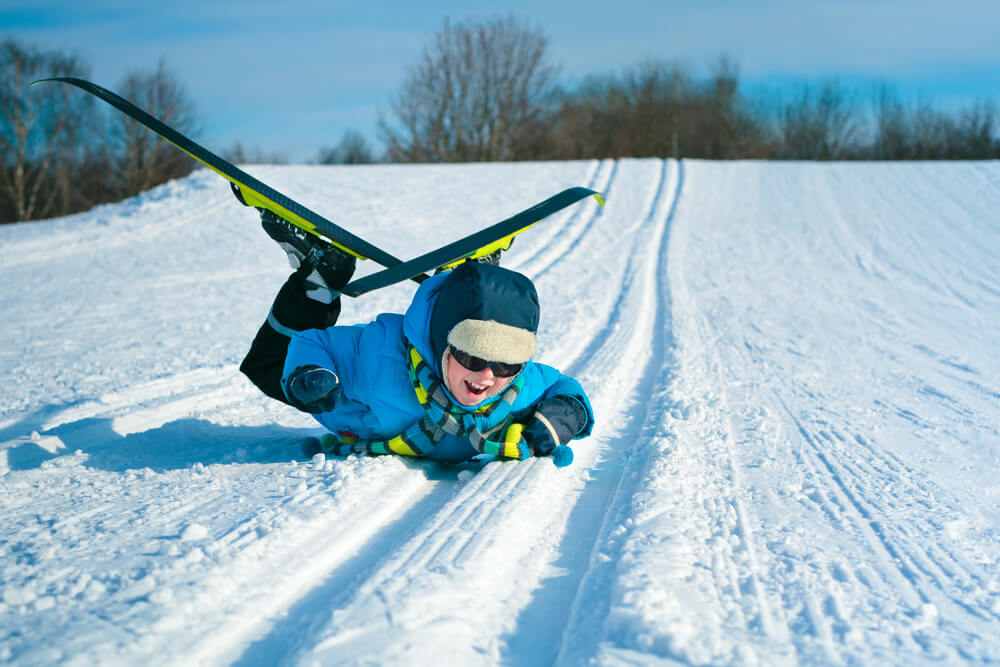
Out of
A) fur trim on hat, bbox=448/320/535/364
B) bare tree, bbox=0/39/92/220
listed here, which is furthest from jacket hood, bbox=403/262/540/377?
bare tree, bbox=0/39/92/220

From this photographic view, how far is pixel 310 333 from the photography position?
7.87 ft

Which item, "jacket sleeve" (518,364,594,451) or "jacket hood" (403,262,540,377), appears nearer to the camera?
"jacket hood" (403,262,540,377)

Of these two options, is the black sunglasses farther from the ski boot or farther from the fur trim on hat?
the ski boot

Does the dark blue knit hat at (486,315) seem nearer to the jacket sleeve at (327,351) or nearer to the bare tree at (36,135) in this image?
the jacket sleeve at (327,351)

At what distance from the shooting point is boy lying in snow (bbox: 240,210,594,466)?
2121 mm

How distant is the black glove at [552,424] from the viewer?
7.75 feet

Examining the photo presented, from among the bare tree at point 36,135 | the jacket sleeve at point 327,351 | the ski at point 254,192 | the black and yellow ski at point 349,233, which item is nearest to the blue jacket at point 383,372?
the jacket sleeve at point 327,351

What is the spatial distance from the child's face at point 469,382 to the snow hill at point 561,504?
0.94 ft

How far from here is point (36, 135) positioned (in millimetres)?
22062

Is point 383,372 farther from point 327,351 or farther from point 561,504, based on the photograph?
point 561,504

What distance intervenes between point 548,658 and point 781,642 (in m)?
0.46

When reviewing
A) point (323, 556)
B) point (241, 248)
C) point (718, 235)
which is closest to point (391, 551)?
point (323, 556)

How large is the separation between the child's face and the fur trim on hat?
70 millimetres

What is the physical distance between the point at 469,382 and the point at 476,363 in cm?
8
